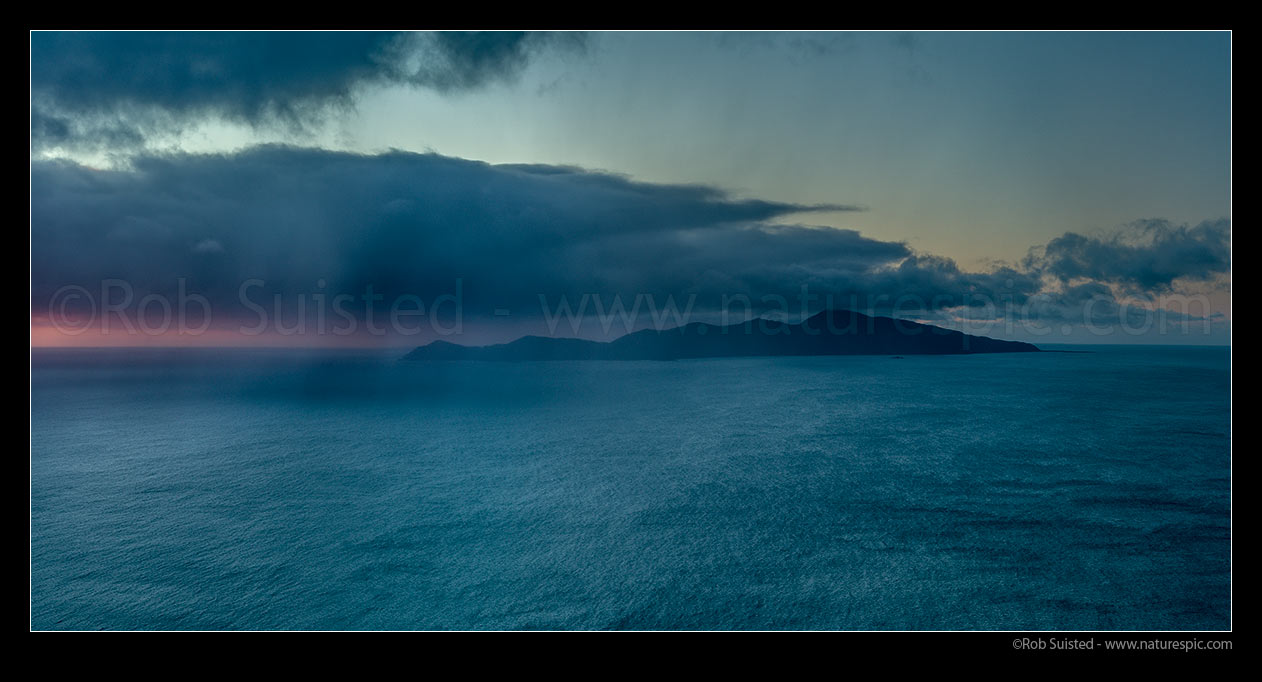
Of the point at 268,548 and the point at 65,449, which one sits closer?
the point at 268,548

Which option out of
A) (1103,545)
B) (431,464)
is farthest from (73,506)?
(1103,545)

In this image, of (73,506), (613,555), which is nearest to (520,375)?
(73,506)

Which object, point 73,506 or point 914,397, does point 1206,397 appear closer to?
point 914,397
